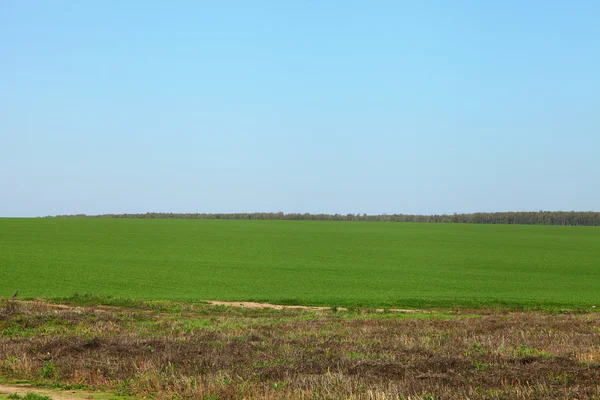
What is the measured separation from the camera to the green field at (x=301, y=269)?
41.7 m

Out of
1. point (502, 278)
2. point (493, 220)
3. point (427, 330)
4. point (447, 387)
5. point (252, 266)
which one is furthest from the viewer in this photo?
point (493, 220)

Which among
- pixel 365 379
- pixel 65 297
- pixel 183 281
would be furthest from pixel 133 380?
pixel 183 281

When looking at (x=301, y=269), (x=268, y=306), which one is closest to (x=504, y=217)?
(x=301, y=269)

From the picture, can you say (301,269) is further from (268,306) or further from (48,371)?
(48,371)

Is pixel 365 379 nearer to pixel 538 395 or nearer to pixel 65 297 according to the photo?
pixel 538 395

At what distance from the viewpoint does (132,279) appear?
1901 inches

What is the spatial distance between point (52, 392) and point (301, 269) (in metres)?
43.6

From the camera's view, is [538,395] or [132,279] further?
[132,279]

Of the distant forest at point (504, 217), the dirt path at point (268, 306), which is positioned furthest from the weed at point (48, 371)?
the distant forest at point (504, 217)

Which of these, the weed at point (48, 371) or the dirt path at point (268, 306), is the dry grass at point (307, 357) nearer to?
the weed at point (48, 371)

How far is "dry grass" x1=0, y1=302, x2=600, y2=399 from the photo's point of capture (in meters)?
13.5

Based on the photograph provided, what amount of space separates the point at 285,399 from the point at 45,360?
7852 mm

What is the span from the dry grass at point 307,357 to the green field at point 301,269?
13.3 meters

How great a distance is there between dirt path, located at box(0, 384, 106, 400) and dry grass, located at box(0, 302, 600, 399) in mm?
528
